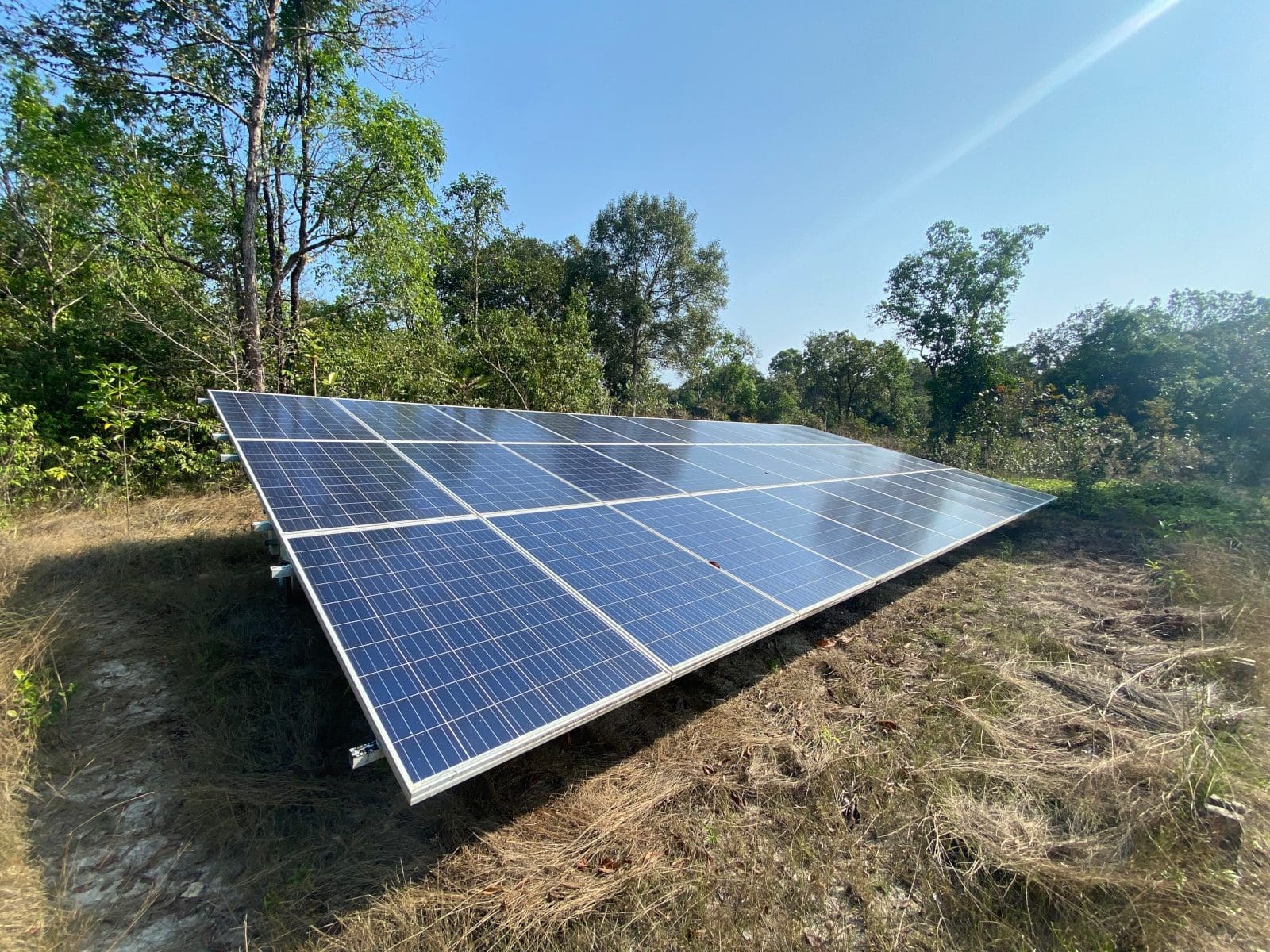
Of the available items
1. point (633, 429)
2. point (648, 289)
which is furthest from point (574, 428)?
point (648, 289)

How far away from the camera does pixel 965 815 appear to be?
123 inches

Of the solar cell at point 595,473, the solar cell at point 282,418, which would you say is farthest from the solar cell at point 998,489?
the solar cell at point 282,418

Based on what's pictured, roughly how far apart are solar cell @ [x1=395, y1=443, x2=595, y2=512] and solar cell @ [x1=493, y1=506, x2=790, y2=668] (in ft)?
1.08

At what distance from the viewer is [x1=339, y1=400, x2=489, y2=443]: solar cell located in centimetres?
616

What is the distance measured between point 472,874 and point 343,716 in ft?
6.01

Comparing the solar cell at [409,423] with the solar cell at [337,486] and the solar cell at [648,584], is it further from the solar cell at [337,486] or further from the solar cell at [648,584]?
the solar cell at [648,584]

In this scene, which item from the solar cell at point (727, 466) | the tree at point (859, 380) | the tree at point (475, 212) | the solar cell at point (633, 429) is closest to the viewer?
the solar cell at point (727, 466)

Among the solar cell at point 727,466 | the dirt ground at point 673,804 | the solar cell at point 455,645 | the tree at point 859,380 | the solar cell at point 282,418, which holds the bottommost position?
the dirt ground at point 673,804

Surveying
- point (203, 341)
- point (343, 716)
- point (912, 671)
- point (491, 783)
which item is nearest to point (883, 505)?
point (912, 671)

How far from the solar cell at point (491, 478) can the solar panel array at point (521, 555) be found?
3 cm

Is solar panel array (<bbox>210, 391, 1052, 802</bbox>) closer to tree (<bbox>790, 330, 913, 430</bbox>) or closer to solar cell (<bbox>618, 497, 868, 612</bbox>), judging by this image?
solar cell (<bbox>618, 497, 868, 612</bbox>)

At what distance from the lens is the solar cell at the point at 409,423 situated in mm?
6156

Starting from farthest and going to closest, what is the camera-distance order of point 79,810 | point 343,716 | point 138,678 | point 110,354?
point 110,354 < point 138,678 < point 343,716 < point 79,810

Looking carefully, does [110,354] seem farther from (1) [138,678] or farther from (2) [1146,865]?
(2) [1146,865]
